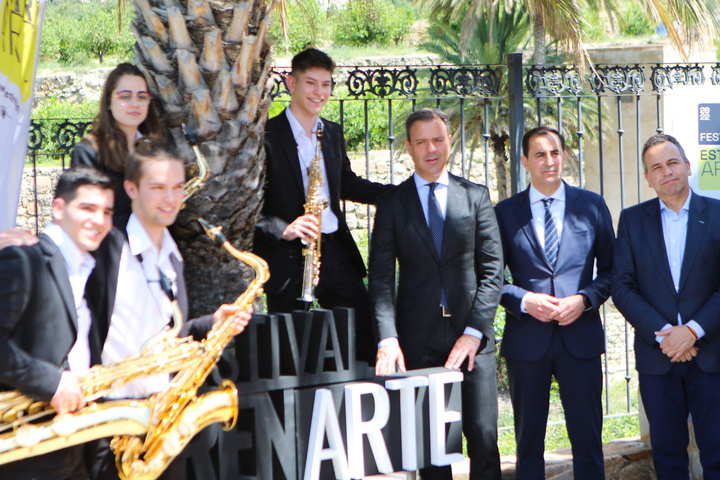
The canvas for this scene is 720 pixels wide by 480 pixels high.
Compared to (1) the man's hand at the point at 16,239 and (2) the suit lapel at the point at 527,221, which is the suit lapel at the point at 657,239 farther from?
(1) the man's hand at the point at 16,239

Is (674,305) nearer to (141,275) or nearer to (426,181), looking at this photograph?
(426,181)

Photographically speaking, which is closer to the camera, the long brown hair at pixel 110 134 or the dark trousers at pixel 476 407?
the long brown hair at pixel 110 134

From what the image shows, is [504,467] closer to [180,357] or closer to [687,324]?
[687,324]

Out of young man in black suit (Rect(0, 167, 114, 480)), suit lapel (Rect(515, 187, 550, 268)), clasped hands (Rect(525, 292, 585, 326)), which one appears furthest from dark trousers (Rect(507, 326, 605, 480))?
young man in black suit (Rect(0, 167, 114, 480))

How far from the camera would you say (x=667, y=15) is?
18.0 feet

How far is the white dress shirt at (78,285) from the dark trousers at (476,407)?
171 cm

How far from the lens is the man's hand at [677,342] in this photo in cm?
384

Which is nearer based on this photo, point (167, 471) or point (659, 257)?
point (167, 471)

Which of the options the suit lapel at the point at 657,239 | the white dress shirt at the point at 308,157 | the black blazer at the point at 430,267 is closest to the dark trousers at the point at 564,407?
the black blazer at the point at 430,267

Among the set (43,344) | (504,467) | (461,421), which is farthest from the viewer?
(504,467)

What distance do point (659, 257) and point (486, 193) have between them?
960 mm

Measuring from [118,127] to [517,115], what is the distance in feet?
10.6

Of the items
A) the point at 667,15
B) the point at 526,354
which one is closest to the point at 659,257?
the point at 526,354

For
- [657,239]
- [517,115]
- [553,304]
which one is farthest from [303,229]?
[517,115]
